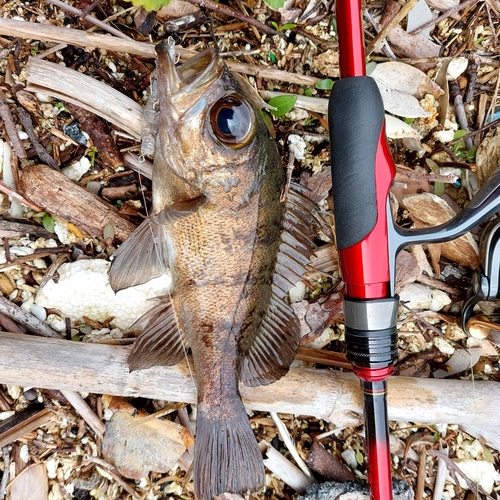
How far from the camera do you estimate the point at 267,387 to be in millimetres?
2350

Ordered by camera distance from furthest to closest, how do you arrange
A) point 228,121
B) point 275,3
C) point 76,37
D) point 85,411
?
1. point 85,411
2. point 76,37
3. point 275,3
4. point 228,121

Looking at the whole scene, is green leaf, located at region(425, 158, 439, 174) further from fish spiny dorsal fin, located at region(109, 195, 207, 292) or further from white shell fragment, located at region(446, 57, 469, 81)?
fish spiny dorsal fin, located at region(109, 195, 207, 292)

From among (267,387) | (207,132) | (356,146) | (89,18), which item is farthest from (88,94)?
(267,387)

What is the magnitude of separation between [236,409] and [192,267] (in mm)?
675

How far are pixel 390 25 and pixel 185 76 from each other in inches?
44.6

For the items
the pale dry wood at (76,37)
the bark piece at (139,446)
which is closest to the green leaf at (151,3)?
the pale dry wood at (76,37)

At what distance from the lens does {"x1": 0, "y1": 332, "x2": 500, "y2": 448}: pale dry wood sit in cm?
228

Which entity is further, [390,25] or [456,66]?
[456,66]

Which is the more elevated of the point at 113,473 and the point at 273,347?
the point at 273,347

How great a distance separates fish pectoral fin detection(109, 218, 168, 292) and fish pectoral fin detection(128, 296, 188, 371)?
18 centimetres

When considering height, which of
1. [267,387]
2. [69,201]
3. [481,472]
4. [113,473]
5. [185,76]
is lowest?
[481,472]

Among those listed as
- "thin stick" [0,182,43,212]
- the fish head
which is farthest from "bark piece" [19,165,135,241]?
the fish head

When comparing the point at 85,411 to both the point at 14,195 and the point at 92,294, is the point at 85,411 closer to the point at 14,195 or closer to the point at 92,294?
the point at 92,294

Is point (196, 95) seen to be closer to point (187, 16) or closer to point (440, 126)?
point (187, 16)
